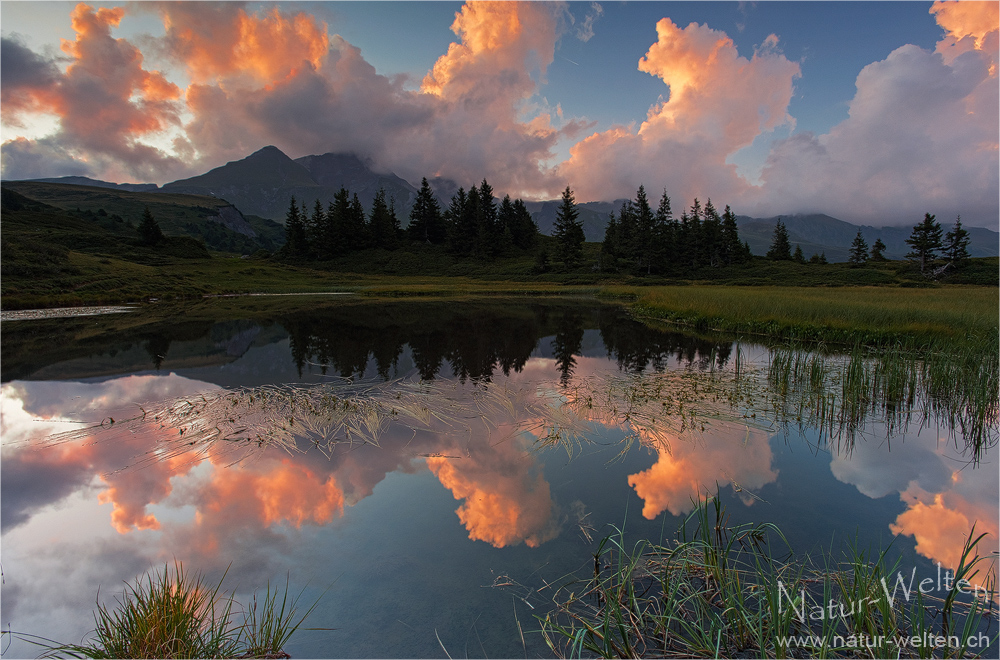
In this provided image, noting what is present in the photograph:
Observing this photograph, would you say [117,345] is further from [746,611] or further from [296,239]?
[296,239]

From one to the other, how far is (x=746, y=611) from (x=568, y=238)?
281 feet

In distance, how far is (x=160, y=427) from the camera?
764cm

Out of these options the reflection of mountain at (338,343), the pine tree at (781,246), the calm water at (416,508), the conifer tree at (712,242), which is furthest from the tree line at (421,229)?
the calm water at (416,508)

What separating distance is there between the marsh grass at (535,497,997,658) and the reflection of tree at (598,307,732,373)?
880 cm

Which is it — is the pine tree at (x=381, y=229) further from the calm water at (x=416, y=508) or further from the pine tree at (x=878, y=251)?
the pine tree at (x=878, y=251)

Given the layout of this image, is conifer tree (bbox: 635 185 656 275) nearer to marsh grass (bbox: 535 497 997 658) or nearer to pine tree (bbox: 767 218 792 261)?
pine tree (bbox: 767 218 792 261)

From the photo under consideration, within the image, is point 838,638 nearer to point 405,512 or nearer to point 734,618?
point 734,618

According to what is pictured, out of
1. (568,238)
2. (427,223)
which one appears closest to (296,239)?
(427,223)

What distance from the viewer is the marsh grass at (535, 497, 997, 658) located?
281cm

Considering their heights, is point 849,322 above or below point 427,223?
below

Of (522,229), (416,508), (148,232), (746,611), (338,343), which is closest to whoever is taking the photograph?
(746,611)

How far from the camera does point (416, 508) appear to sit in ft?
16.8

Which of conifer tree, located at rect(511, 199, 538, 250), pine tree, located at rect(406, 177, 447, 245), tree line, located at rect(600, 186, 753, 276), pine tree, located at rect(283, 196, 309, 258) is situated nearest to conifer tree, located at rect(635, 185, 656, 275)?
tree line, located at rect(600, 186, 753, 276)

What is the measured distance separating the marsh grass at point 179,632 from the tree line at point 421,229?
9046cm
